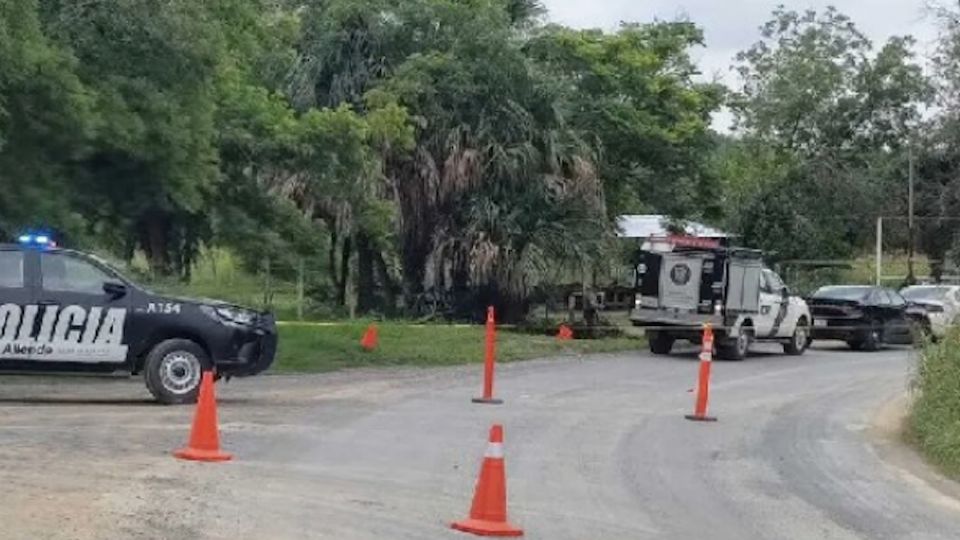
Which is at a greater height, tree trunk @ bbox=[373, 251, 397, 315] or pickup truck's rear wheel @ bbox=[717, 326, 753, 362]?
tree trunk @ bbox=[373, 251, 397, 315]

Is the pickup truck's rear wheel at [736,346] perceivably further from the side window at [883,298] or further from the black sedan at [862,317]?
the side window at [883,298]

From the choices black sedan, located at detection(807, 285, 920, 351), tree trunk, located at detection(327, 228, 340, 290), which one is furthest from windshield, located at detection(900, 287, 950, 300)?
tree trunk, located at detection(327, 228, 340, 290)

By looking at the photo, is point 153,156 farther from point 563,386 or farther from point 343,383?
point 563,386

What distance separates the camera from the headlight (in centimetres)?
1700

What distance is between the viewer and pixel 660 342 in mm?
28594

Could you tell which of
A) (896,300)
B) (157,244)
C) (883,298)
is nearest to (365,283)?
(157,244)

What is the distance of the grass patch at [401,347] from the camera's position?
75.8ft

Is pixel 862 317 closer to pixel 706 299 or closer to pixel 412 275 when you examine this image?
pixel 706 299

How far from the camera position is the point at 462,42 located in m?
31.7

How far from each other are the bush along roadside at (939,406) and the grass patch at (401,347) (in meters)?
9.45

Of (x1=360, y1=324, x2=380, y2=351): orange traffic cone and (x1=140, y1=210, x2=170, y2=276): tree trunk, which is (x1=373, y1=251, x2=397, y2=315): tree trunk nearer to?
(x1=140, y1=210, x2=170, y2=276): tree trunk

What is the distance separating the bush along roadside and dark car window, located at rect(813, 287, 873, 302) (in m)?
15.7

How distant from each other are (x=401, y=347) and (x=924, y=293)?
16.0 m

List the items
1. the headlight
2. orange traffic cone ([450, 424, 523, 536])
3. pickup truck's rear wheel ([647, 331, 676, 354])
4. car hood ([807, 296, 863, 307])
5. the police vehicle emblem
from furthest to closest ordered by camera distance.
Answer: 1. car hood ([807, 296, 863, 307])
2. pickup truck's rear wheel ([647, 331, 676, 354])
3. the police vehicle emblem
4. the headlight
5. orange traffic cone ([450, 424, 523, 536])
